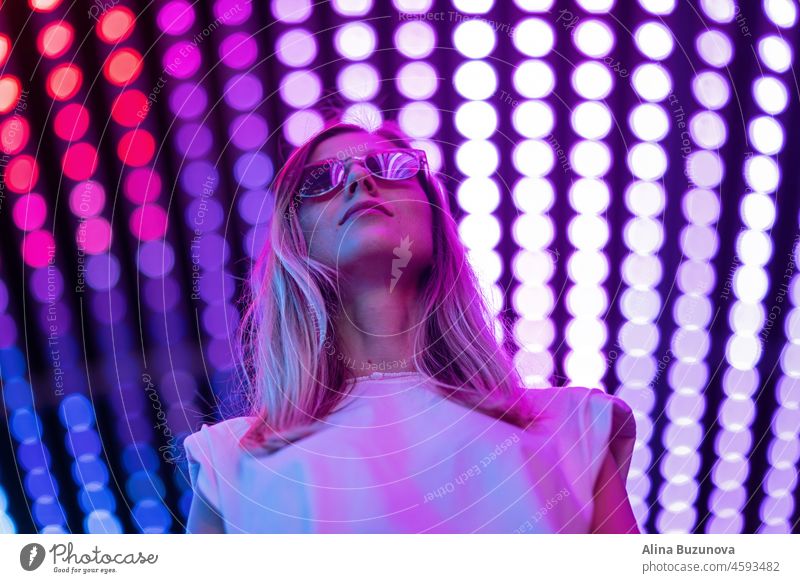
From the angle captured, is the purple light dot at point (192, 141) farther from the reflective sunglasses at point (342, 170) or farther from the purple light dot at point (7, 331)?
the purple light dot at point (7, 331)

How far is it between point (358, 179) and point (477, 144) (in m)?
0.14

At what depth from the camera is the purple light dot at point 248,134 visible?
71cm

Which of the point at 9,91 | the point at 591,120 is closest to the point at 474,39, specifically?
the point at 591,120

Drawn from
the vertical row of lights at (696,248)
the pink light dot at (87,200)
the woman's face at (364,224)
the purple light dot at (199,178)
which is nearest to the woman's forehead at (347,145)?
the woman's face at (364,224)

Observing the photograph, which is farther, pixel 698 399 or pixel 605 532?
pixel 698 399

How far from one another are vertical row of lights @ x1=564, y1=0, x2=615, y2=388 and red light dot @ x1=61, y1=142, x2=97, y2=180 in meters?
0.47

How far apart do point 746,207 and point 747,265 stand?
0.20 feet

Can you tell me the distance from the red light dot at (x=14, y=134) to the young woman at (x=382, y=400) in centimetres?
25

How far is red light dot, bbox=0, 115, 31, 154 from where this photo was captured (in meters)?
0.71

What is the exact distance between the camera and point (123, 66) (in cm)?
71

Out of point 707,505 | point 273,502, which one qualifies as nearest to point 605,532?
point 707,505

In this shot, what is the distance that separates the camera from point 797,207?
76 centimetres

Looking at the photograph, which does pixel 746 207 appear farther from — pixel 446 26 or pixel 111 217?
pixel 111 217

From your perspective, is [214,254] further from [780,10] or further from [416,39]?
[780,10]
